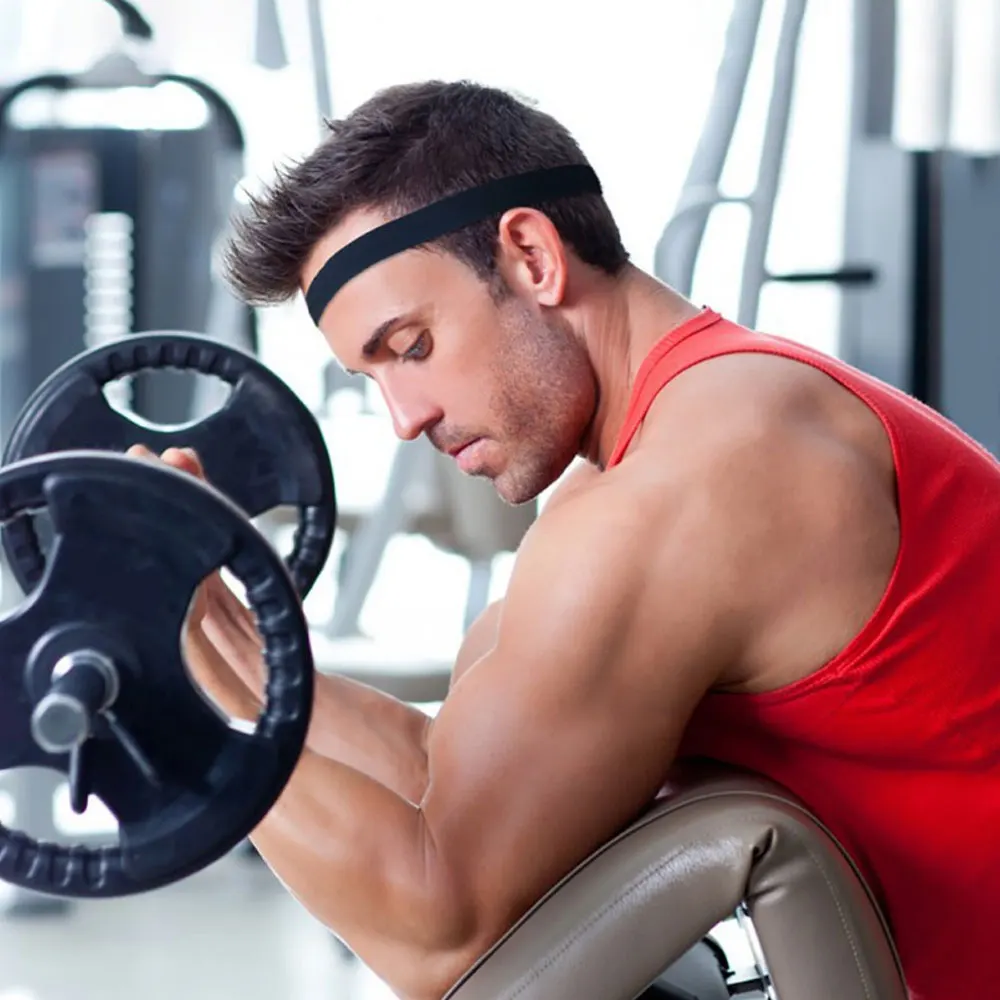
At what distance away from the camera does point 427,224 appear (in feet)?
3.95

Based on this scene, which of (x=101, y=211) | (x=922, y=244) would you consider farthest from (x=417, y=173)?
(x=922, y=244)

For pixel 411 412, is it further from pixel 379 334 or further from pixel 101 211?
pixel 101 211

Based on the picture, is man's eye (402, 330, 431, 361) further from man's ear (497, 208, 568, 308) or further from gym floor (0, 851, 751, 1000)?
gym floor (0, 851, 751, 1000)

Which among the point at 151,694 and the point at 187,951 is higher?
the point at 151,694

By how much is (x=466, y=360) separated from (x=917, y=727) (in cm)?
44

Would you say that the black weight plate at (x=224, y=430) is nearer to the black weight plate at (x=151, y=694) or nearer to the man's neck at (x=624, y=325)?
the man's neck at (x=624, y=325)

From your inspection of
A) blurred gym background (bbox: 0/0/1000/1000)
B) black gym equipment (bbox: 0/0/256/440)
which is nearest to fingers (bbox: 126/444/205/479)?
blurred gym background (bbox: 0/0/1000/1000)

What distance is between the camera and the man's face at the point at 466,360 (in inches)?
47.9

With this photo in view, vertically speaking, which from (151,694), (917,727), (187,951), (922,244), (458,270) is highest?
(458,270)

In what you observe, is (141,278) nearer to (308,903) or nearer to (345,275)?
(345,275)

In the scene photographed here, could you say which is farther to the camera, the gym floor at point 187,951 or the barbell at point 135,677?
the gym floor at point 187,951

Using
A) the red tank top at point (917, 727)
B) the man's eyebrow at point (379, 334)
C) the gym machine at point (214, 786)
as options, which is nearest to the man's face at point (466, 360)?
the man's eyebrow at point (379, 334)

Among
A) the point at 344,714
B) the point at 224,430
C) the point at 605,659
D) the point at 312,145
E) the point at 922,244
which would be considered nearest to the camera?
the point at 605,659

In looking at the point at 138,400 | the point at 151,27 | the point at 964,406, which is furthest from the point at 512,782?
the point at 964,406
